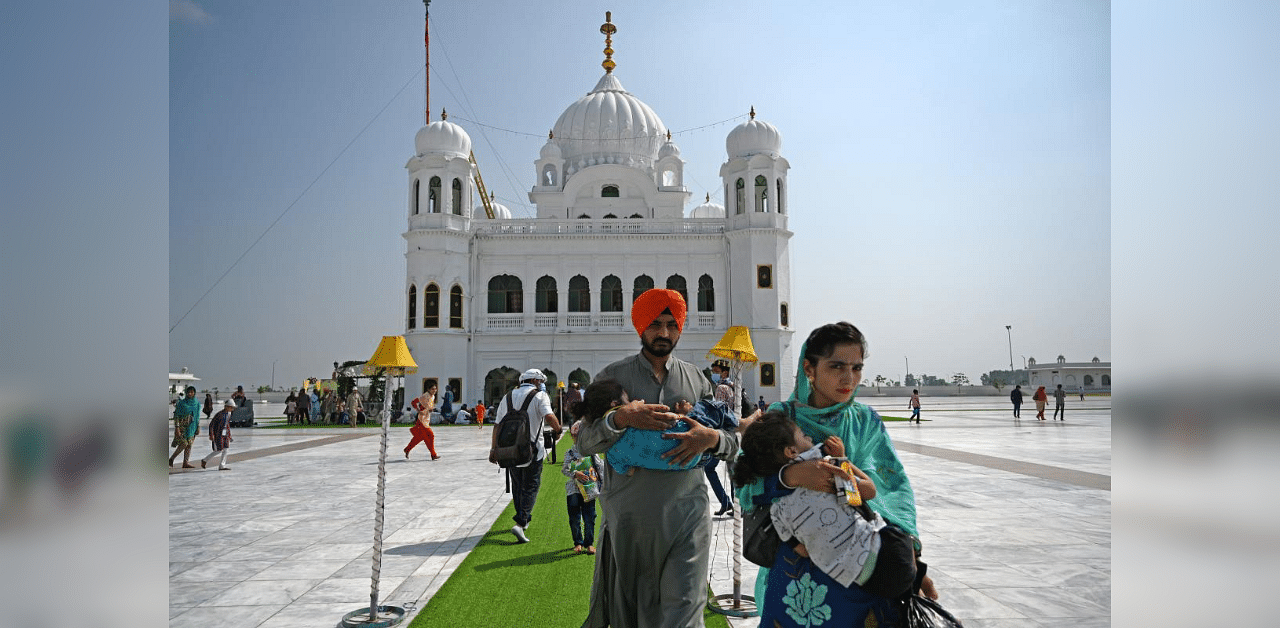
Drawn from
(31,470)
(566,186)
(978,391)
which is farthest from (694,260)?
(978,391)

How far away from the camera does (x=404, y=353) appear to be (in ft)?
17.3

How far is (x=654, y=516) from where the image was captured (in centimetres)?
295

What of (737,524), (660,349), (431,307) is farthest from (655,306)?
(431,307)

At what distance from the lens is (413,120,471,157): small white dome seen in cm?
3119

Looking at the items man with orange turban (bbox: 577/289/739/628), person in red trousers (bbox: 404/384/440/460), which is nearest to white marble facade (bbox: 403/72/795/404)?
person in red trousers (bbox: 404/384/440/460)

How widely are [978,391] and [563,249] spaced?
1857 inches

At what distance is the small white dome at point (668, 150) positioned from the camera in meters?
38.9

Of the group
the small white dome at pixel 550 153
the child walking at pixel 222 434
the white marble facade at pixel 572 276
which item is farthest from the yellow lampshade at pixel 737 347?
the small white dome at pixel 550 153

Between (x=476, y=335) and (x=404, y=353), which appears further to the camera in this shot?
(x=476, y=335)

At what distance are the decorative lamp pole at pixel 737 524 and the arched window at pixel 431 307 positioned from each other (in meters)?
25.7

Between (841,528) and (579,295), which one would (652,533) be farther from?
(579,295)

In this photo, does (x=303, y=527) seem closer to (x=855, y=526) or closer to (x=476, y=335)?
(x=855, y=526)

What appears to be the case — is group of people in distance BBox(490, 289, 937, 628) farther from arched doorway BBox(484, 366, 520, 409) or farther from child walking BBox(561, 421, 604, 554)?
arched doorway BBox(484, 366, 520, 409)

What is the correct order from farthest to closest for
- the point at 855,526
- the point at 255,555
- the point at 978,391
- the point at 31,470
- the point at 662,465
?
the point at 978,391
the point at 255,555
the point at 662,465
the point at 855,526
the point at 31,470
